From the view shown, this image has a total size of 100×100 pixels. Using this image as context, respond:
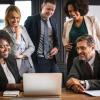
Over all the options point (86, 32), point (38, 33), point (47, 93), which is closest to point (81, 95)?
point (47, 93)

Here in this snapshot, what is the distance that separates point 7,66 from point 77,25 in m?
1.15

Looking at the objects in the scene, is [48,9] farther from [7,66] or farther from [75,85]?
[75,85]

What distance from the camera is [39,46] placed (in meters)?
3.75

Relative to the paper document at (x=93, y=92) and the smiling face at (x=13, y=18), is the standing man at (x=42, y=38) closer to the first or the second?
the smiling face at (x=13, y=18)

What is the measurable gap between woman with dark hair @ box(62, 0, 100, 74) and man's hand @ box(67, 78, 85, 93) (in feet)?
3.31

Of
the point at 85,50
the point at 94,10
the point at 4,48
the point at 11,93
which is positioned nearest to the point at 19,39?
the point at 4,48

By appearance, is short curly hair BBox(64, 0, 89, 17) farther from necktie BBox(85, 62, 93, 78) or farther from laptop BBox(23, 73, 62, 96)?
laptop BBox(23, 73, 62, 96)

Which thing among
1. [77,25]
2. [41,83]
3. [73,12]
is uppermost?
[73,12]

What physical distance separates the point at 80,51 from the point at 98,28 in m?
0.84

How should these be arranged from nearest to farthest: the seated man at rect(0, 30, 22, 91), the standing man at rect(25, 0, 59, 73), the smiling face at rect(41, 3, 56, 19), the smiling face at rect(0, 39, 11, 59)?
the seated man at rect(0, 30, 22, 91) → the smiling face at rect(0, 39, 11, 59) → the smiling face at rect(41, 3, 56, 19) → the standing man at rect(25, 0, 59, 73)

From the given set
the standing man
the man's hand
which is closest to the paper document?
the man's hand

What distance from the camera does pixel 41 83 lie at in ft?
7.43

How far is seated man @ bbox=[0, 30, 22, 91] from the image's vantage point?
2730mm

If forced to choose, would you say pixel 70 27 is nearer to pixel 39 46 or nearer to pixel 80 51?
pixel 39 46
